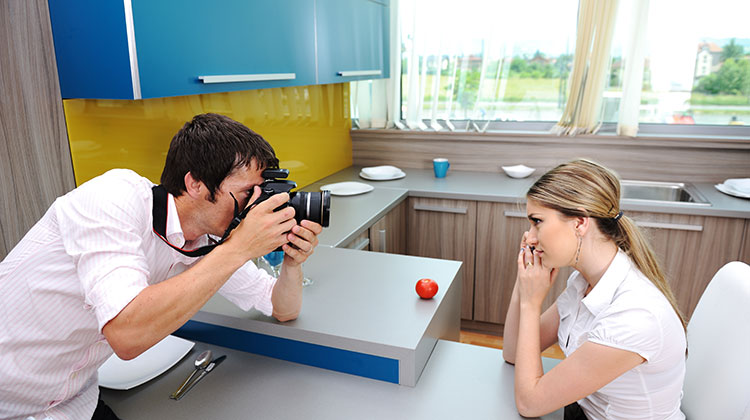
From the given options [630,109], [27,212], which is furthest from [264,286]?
[630,109]

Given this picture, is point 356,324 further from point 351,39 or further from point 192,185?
point 351,39

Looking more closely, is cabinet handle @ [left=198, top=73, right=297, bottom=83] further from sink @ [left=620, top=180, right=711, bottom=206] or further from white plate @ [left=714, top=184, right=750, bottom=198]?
white plate @ [left=714, top=184, right=750, bottom=198]

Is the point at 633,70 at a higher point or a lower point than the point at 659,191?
higher

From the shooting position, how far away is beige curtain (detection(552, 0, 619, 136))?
276 cm

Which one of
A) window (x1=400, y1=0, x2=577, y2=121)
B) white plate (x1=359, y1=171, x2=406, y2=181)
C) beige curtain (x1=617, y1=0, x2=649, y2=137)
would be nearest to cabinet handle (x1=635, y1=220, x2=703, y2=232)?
beige curtain (x1=617, y1=0, x2=649, y2=137)

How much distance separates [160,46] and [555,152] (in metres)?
2.27

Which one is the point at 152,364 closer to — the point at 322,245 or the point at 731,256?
the point at 322,245

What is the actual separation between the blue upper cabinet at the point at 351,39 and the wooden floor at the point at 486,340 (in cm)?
152

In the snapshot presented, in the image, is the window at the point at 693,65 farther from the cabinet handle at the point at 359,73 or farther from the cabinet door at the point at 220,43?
the cabinet door at the point at 220,43

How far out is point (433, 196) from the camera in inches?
107

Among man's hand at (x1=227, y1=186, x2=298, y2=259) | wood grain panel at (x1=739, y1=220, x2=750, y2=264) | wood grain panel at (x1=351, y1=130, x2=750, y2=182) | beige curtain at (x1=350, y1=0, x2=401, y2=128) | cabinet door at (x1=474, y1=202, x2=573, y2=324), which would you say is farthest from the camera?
beige curtain at (x1=350, y1=0, x2=401, y2=128)

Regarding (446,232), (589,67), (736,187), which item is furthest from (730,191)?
(446,232)

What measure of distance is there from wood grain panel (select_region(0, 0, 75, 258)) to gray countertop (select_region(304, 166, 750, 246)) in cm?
92

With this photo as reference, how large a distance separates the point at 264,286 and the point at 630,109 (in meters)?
2.35
